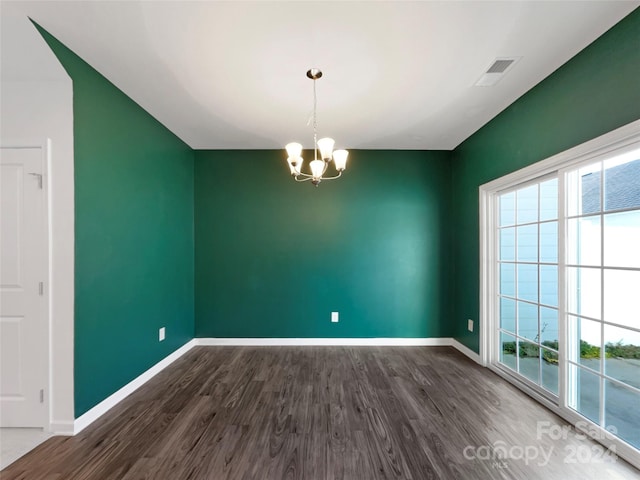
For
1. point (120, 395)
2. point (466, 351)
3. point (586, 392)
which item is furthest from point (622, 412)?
point (120, 395)

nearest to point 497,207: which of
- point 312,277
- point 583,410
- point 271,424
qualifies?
point 583,410

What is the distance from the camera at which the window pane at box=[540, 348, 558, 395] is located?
2.31m

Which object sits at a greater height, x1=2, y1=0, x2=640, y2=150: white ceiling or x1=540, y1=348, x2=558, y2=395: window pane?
x1=2, y1=0, x2=640, y2=150: white ceiling

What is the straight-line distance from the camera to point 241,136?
3.39 m

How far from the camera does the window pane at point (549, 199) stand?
236cm

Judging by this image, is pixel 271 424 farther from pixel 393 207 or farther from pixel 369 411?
pixel 393 207

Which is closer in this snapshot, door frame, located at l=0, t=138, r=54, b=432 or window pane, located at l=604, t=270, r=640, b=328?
window pane, located at l=604, t=270, r=640, b=328

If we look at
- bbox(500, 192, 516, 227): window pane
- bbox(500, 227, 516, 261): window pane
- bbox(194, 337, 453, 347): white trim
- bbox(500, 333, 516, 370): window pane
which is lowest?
bbox(194, 337, 453, 347): white trim

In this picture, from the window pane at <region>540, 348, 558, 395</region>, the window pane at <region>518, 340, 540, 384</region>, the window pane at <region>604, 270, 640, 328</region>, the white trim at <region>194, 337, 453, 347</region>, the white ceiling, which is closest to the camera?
the white ceiling

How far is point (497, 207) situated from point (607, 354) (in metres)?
1.68

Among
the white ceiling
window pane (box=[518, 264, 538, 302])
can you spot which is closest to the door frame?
the white ceiling

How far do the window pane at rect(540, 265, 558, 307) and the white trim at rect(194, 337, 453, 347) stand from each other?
5.32 ft

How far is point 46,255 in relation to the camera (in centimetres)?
194

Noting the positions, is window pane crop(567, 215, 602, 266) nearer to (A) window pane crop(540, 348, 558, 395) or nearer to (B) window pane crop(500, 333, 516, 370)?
(A) window pane crop(540, 348, 558, 395)
